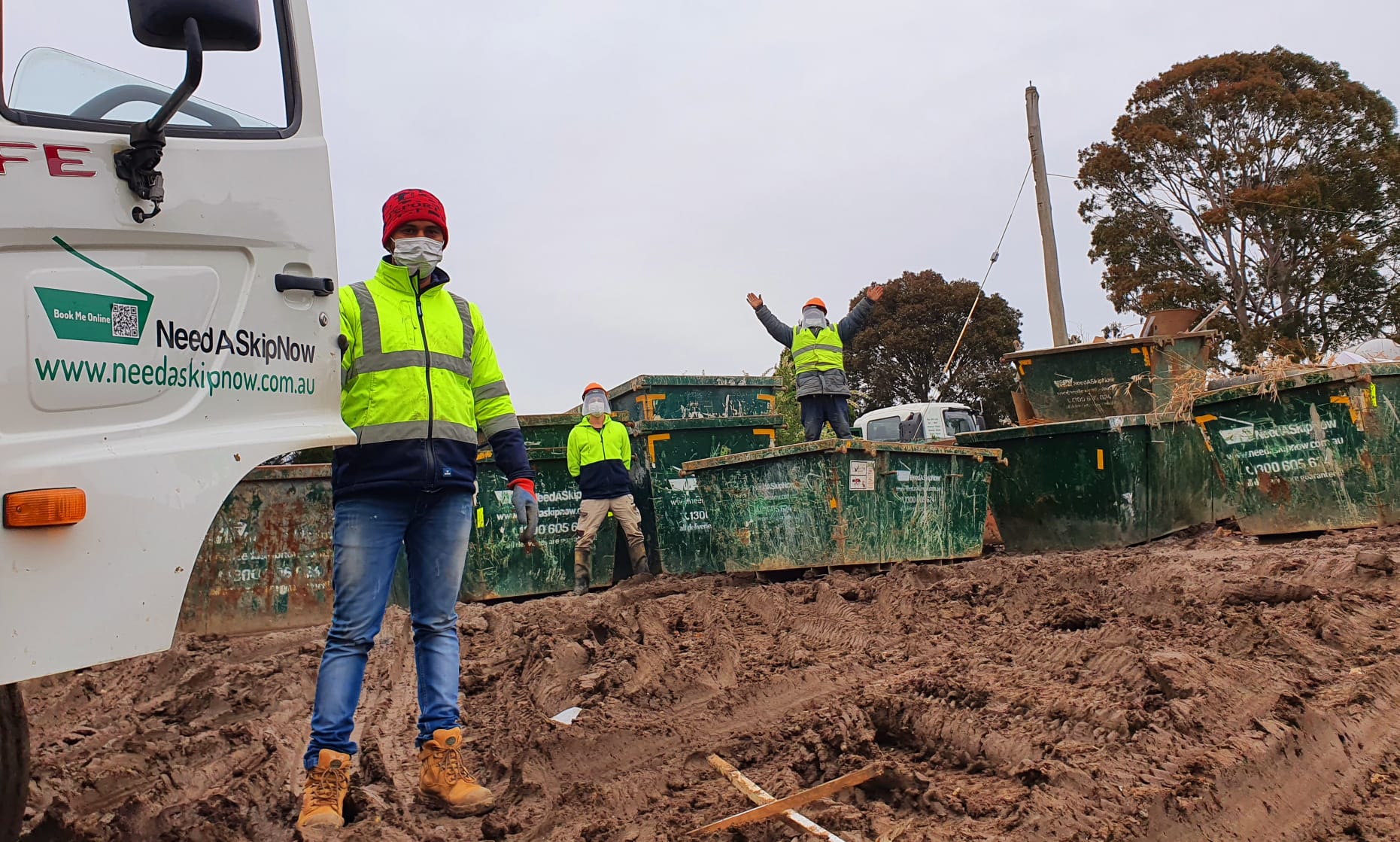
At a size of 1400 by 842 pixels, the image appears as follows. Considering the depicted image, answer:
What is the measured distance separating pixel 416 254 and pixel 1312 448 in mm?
6870

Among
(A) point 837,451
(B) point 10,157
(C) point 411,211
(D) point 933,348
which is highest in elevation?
(D) point 933,348

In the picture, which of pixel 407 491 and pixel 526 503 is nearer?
pixel 407 491

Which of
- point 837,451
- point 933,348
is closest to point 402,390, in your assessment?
point 837,451

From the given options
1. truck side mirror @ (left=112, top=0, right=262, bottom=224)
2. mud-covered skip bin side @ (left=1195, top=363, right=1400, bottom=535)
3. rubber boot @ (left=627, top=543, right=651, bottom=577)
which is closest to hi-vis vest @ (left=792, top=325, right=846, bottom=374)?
rubber boot @ (left=627, top=543, right=651, bottom=577)

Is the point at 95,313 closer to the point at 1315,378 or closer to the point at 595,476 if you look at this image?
the point at 595,476

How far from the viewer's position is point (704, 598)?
669 cm

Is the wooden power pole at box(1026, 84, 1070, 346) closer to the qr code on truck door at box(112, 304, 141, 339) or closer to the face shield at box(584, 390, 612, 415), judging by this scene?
the face shield at box(584, 390, 612, 415)

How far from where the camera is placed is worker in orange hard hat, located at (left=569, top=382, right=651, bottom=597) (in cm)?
899

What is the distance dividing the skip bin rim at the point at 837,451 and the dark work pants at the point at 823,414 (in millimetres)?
2072

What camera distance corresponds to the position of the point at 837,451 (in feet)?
24.5

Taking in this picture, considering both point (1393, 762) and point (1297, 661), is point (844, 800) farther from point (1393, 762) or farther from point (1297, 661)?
point (1297, 661)

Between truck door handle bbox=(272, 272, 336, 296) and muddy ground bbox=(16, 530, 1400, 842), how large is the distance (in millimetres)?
1636

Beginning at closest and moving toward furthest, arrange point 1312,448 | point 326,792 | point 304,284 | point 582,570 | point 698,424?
point 304,284, point 326,792, point 1312,448, point 582,570, point 698,424

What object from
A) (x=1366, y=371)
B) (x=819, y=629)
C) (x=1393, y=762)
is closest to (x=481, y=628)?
(x=819, y=629)
